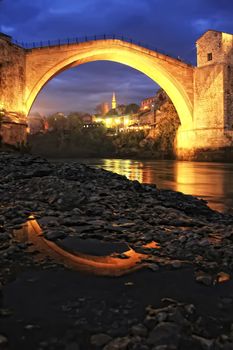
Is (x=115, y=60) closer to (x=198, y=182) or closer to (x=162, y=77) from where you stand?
(x=162, y=77)

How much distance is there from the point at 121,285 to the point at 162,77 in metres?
36.5

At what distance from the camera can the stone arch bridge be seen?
28.0m

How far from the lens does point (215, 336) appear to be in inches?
78.2

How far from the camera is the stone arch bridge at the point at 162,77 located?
28.0 metres

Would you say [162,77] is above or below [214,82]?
above

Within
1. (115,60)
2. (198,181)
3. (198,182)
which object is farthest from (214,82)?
(198,182)

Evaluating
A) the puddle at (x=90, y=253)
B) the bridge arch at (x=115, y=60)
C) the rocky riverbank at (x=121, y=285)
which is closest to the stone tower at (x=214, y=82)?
the bridge arch at (x=115, y=60)

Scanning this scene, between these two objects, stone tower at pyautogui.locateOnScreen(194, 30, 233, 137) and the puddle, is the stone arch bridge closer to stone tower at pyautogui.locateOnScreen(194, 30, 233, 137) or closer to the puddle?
stone tower at pyautogui.locateOnScreen(194, 30, 233, 137)

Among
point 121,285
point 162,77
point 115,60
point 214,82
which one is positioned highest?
point 115,60

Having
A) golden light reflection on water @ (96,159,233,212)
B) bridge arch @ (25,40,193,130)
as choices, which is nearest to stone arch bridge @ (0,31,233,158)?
bridge arch @ (25,40,193,130)

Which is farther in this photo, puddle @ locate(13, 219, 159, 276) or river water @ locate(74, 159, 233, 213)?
river water @ locate(74, 159, 233, 213)

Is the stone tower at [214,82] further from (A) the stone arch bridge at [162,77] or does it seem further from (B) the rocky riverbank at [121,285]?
(B) the rocky riverbank at [121,285]

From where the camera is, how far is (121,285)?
8.95 ft

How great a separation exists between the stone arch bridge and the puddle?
81.1ft
